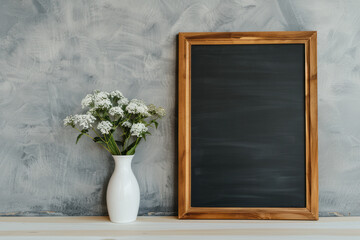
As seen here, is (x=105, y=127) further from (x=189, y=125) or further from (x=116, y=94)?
(x=189, y=125)

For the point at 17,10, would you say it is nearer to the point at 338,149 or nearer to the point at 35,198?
the point at 35,198

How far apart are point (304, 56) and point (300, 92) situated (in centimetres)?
16

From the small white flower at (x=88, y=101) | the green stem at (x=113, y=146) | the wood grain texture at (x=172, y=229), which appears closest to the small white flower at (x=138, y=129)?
the green stem at (x=113, y=146)

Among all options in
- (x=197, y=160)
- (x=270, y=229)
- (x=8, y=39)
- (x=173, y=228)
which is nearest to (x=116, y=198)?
(x=173, y=228)

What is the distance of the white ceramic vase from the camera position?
1114 millimetres

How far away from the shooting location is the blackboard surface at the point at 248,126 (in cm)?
119

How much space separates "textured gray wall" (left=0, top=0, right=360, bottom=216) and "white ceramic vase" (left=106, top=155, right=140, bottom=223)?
10 cm

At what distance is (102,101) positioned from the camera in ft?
3.63

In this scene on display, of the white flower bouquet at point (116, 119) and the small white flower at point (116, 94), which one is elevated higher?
the small white flower at point (116, 94)

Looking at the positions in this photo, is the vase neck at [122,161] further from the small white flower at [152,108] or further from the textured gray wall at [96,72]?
the small white flower at [152,108]

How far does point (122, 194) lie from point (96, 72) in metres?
0.57

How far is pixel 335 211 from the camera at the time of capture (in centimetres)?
121

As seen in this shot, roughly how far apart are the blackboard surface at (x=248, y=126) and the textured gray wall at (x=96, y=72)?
0.12m

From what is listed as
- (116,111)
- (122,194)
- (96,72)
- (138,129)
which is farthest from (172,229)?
(96,72)
